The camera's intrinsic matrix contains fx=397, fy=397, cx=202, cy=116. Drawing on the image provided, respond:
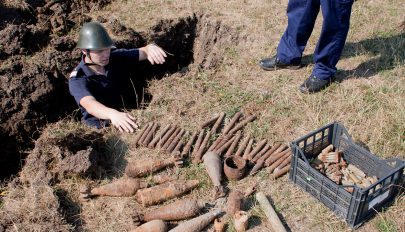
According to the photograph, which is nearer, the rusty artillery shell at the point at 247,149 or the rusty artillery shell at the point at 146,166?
the rusty artillery shell at the point at 146,166

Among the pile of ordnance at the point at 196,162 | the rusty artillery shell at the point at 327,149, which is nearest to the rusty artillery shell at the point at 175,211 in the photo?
the pile of ordnance at the point at 196,162

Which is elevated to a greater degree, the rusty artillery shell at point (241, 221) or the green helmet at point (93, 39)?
the green helmet at point (93, 39)

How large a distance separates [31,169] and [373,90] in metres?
4.61

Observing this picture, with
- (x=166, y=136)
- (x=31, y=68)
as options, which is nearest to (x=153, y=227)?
(x=166, y=136)

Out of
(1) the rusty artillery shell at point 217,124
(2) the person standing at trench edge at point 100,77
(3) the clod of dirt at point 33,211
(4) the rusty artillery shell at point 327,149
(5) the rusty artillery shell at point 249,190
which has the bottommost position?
(3) the clod of dirt at point 33,211

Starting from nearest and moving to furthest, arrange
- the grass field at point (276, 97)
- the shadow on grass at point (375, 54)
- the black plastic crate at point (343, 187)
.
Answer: the black plastic crate at point (343, 187), the grass field at point (276, 97), the shadow on grass at point (375, 54)

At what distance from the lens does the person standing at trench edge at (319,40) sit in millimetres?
5066

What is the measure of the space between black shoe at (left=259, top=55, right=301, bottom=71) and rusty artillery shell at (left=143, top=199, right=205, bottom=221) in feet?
9.35

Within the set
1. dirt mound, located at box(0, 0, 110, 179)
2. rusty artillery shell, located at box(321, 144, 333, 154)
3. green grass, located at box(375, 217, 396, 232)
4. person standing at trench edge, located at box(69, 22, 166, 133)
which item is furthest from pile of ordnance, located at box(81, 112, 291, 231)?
dirt mound, located at box(0, 0, 110, 179)

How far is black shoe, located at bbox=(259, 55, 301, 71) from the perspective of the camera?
6.17 meters

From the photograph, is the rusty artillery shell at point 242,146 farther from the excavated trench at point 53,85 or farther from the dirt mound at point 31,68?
the dirt mound at point 31,68

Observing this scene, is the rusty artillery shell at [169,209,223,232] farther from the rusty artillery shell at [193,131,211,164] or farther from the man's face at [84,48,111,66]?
the man's face at [84,48,111,66]


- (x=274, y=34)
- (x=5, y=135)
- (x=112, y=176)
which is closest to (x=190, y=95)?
(x=112, y=176)

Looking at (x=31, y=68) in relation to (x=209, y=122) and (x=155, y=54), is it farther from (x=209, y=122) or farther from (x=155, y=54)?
(x=209, y=122)
